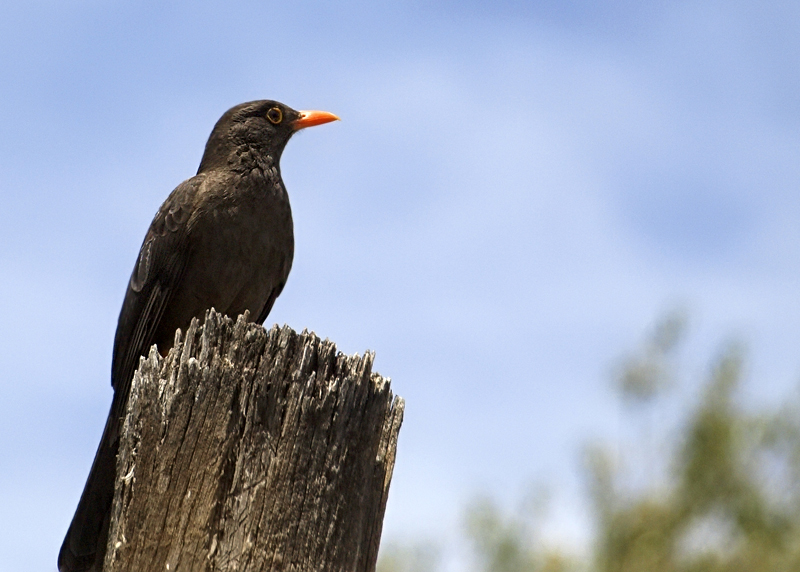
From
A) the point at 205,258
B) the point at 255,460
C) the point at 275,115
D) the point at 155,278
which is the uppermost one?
the point at 275,115

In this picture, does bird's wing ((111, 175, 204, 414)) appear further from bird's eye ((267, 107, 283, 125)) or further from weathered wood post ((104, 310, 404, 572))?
weathered wood post ((104, 310, 404, 572))

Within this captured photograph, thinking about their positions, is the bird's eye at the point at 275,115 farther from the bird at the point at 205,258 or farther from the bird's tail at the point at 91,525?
the bird's tail at the point at 91,525

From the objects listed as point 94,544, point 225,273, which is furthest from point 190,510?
point 225,273

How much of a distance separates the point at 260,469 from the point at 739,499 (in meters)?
18.5

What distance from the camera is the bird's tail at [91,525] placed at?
4.48m

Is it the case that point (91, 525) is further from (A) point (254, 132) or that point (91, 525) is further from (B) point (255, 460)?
(A) point (254, 132)

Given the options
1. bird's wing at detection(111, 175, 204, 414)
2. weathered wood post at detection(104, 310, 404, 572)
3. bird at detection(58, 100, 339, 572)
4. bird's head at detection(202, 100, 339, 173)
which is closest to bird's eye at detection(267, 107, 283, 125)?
bird's head at detection(202, 100, 339, 173)

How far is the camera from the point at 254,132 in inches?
290

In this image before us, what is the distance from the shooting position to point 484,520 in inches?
723

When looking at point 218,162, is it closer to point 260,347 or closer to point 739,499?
point 260,347

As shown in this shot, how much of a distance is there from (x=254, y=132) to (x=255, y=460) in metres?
4.34

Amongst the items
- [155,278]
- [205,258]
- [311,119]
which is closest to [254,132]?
[311,119]

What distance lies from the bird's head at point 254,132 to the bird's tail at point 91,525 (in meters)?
2.82

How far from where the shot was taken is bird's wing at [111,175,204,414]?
247 inches
